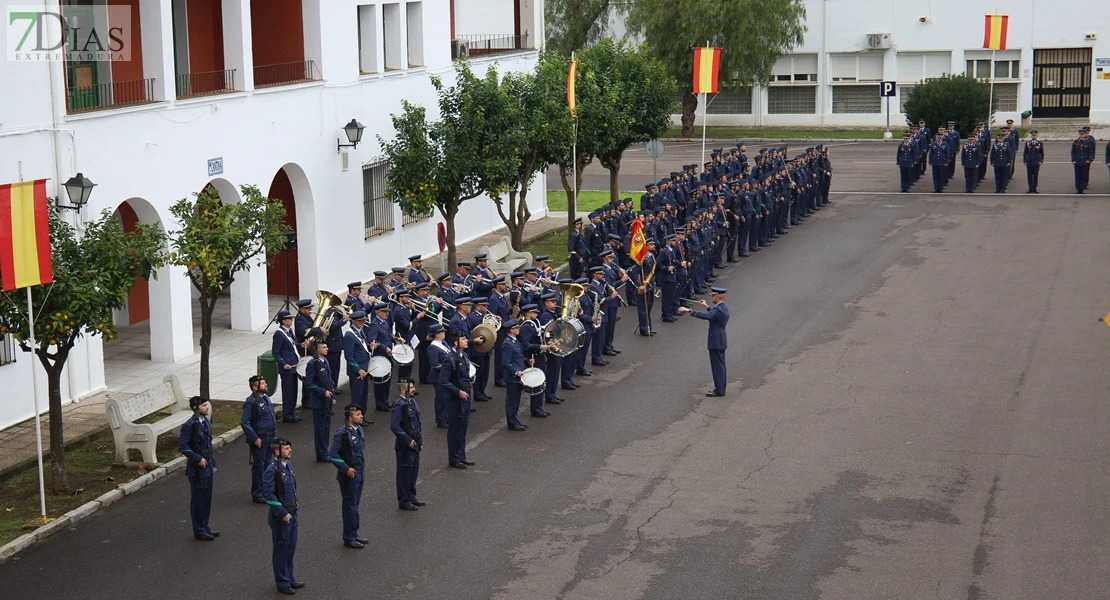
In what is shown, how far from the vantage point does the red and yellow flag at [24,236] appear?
42.9 feet

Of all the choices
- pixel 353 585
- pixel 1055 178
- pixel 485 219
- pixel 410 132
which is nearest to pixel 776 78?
pixel 1055 178

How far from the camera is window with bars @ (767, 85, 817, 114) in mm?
54719

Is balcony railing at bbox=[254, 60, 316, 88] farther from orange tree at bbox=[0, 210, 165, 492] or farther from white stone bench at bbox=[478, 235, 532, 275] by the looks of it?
orange tree at bbox=[0, 210, 165, 492]

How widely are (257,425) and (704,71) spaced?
780 inches

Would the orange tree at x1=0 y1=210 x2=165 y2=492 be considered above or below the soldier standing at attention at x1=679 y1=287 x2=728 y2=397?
above

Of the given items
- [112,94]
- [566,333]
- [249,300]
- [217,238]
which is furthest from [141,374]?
[566,333]

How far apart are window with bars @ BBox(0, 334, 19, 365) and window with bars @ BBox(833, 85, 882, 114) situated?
1682 inches

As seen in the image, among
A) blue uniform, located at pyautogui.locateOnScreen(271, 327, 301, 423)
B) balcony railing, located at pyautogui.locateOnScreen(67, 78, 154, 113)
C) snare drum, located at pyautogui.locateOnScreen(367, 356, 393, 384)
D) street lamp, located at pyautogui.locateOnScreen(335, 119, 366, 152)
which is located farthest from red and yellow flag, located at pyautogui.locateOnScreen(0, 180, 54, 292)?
street lamp, located at pyautogui.locateOnScreen(335, 119, 366, 152)

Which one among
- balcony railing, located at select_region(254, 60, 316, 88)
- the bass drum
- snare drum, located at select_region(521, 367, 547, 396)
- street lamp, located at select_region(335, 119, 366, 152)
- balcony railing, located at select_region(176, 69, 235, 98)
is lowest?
snare drum, located at select_region(521, 367, 547, 396)

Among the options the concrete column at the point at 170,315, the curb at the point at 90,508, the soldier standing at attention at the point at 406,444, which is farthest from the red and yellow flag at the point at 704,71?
the soldier standing at attention at the point at 406,444

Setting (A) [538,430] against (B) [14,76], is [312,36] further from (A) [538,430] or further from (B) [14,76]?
(A) [538,430]

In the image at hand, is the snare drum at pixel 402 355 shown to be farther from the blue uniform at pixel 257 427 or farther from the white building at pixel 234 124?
the white building at pixel 234 124

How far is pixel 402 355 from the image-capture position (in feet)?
57.8

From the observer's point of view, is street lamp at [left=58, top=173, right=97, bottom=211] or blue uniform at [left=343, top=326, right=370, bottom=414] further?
blue uniform at [left=343, top=326, right=370, bottom=414]
